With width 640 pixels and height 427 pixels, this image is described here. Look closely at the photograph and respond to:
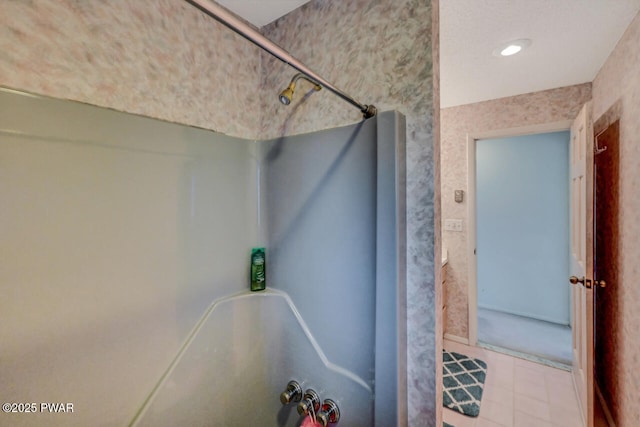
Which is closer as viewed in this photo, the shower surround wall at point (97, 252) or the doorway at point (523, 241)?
the shower surround wall at point (97, 252)

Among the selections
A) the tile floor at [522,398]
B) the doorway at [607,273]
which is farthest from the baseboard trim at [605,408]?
the tile floor at [522,398]

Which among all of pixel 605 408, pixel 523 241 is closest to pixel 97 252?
pixel 605 408

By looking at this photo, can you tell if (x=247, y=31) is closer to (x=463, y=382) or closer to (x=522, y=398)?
(x=463, y=382)

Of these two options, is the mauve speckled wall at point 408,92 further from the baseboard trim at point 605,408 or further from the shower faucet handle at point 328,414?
the baseboard trim at point 605,408

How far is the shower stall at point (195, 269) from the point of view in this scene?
78 centimetres

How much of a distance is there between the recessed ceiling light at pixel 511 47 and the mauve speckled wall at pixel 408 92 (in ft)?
3.59

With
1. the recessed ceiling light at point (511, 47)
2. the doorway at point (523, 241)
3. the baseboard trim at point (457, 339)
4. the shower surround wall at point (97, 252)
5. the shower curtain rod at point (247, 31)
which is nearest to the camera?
the shower curtain rod at point (247, 31)

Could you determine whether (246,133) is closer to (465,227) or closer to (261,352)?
(261,352)

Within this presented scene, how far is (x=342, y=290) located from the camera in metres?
1.11

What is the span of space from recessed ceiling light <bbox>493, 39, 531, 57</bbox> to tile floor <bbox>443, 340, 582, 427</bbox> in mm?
2398

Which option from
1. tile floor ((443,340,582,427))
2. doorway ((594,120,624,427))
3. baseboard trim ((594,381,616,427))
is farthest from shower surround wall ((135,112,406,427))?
baseboard trim ((594,381,616,427))

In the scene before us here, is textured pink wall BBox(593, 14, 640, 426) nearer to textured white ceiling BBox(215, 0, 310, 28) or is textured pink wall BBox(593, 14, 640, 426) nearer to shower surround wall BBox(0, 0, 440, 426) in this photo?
shower surround wall BBox(0, 0, 440, 426)

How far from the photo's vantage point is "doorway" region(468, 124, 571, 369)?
298cm

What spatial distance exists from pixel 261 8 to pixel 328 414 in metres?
1.87
